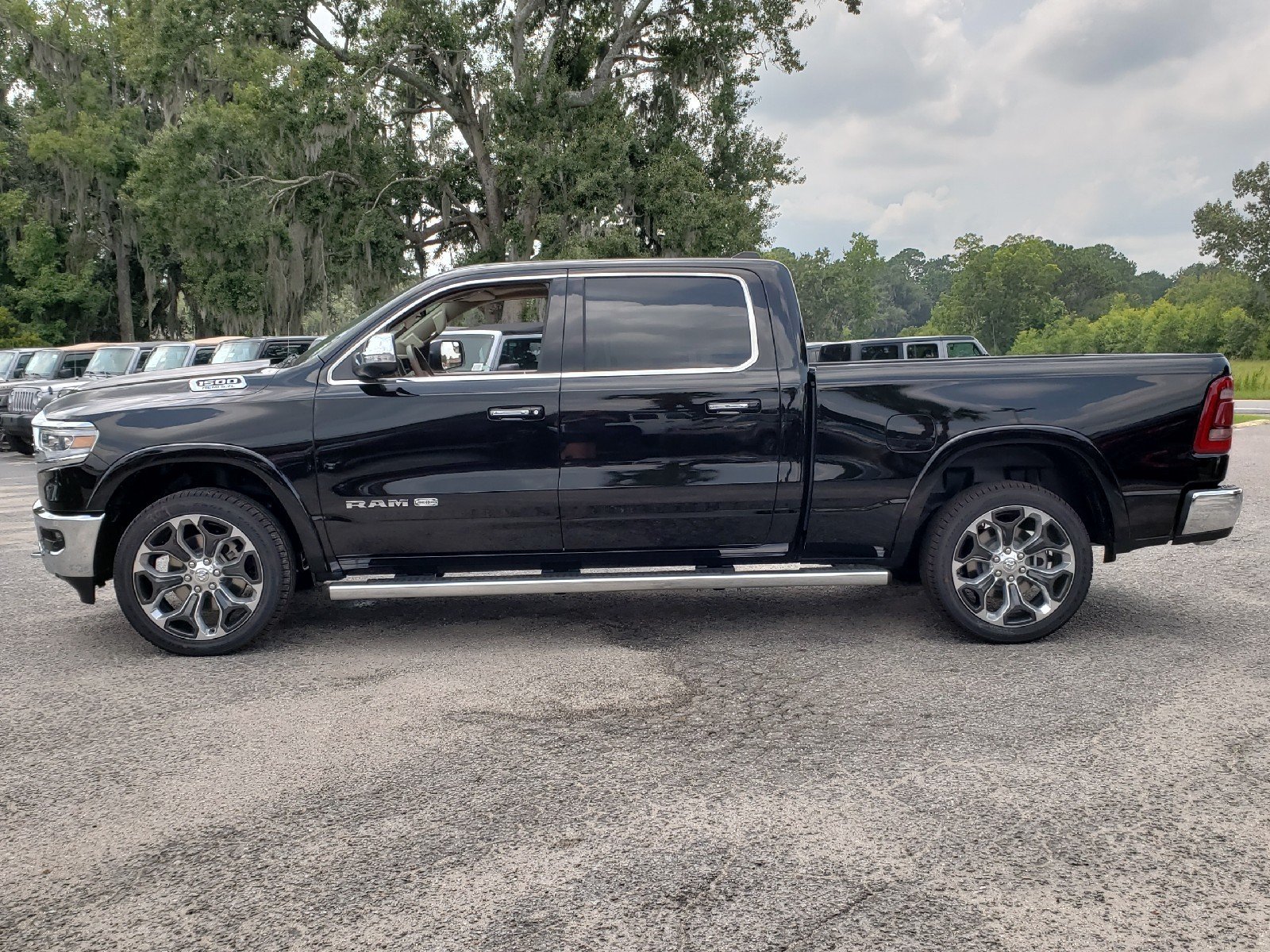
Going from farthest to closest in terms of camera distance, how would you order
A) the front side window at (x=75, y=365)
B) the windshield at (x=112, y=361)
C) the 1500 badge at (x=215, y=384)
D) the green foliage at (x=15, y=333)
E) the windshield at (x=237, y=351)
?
the green foliage at (x=15, y=333), the front side window at (x=75, y=365), the windshield at (x=112, y=361), the windshield at (x=237, y=351), the 1500 badge at (x=215, y=384)

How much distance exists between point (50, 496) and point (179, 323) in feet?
164

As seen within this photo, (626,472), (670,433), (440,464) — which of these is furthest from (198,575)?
(670,433)

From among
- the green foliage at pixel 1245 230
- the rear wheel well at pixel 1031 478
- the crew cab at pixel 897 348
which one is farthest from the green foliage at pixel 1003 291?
the rear wheel well at pixel 1031 478

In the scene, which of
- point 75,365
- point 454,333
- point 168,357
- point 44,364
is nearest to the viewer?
point 454,333

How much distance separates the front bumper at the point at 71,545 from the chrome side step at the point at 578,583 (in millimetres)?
1256

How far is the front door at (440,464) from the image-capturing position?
5.55m

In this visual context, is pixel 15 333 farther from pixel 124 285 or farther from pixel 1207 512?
pixel 1207 512

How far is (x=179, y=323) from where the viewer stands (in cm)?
5138

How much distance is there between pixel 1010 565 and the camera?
5.61 meters

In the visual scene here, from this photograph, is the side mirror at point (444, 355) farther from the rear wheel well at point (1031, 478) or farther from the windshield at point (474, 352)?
the rear wheel well at point (1031, 478)

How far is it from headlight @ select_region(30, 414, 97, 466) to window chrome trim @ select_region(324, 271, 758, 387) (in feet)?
4.08

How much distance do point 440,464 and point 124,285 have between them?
42.1 metres

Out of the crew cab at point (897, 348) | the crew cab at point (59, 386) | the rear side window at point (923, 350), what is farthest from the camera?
the crew cab at point (59, 386)

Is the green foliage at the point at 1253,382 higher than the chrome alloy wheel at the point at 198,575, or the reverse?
the chrome alloy wheel at the point at 198,575
